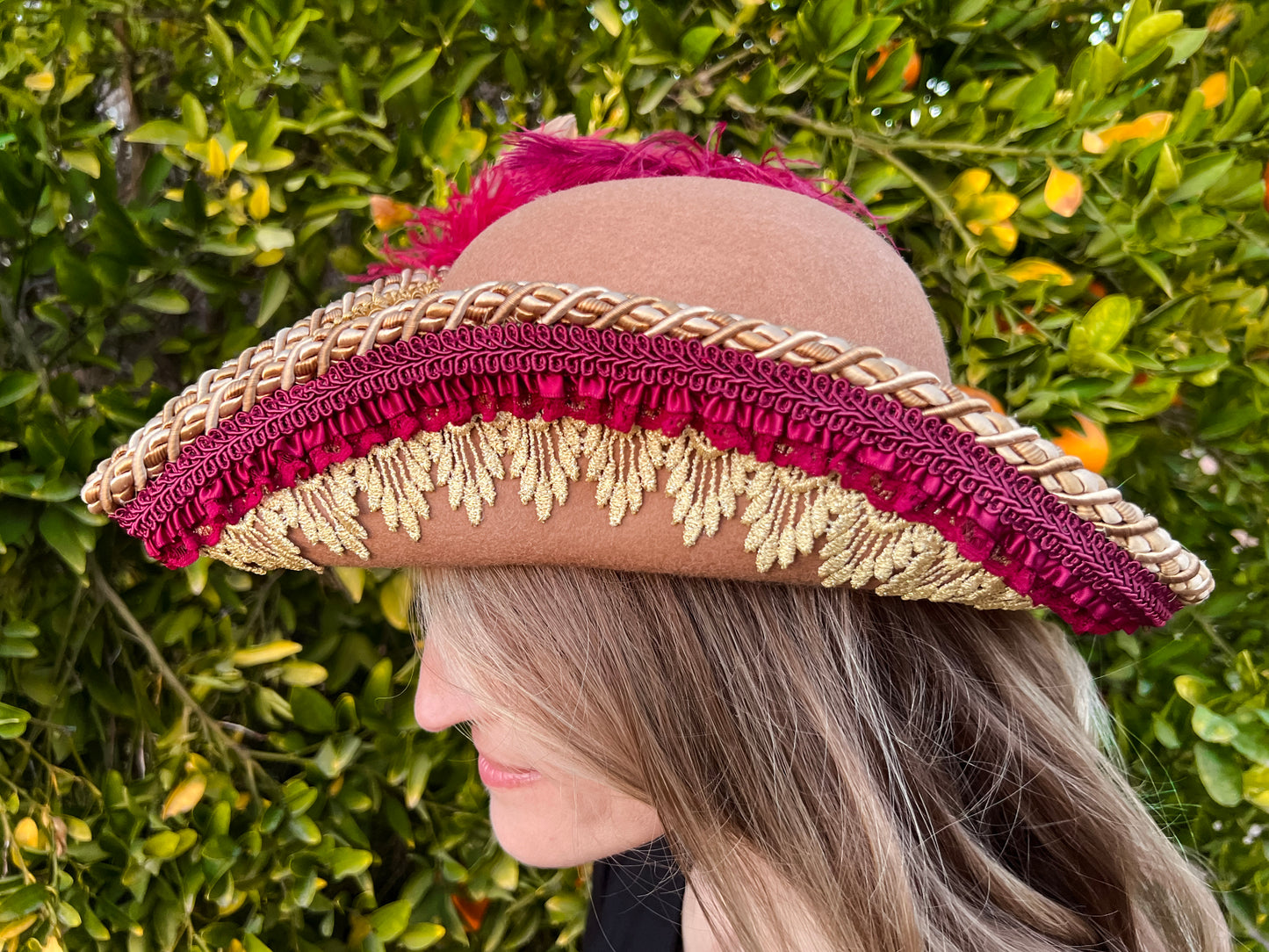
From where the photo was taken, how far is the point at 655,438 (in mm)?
502

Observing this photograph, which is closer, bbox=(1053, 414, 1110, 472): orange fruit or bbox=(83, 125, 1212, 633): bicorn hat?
bbox=(83, 125, 1212, 633): bicorn hat

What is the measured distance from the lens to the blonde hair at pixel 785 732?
24.0 inches

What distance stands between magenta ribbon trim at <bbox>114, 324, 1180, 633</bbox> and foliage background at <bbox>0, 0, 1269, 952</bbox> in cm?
33

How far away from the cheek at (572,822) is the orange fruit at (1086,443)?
0.58 meters

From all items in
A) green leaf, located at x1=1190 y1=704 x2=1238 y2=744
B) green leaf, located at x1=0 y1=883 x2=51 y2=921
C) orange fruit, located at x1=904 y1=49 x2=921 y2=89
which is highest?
orange fruit, located at x1=904 y1=49 x2=921 y2=89

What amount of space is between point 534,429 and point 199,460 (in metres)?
0.25

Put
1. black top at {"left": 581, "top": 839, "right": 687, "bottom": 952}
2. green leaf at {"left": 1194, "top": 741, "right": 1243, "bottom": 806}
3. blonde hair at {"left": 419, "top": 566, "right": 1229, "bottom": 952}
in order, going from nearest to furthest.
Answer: blonde hair at {"left": 419, "top": 566, "right": 1229, "bottom": 952}, green leaf at {"left": 1194, "top": 741, "right": 1243, "bottom": 806}, black top at {"left": 581, "top": 839, "right": 687, "bottom": 952}

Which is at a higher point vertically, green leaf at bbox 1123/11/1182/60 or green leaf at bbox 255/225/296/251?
green leaf at bbox 1123/11/1182/60

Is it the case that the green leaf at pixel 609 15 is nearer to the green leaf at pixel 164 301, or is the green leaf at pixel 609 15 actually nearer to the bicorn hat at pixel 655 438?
the bicorn hat at pixel 655 438

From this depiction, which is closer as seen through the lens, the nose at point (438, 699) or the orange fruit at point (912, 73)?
the nose at point (438, 699)

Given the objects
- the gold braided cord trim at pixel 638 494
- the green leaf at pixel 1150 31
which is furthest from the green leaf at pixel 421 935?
the green leaf at pixel 1150 31

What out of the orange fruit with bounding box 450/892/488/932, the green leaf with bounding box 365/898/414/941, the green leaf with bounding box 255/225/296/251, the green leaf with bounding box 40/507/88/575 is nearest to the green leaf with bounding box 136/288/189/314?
the green leaf with bounding box 255/225/296/251

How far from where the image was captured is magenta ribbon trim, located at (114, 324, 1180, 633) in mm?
460

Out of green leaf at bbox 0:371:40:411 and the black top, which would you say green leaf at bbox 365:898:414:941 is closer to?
the black top
